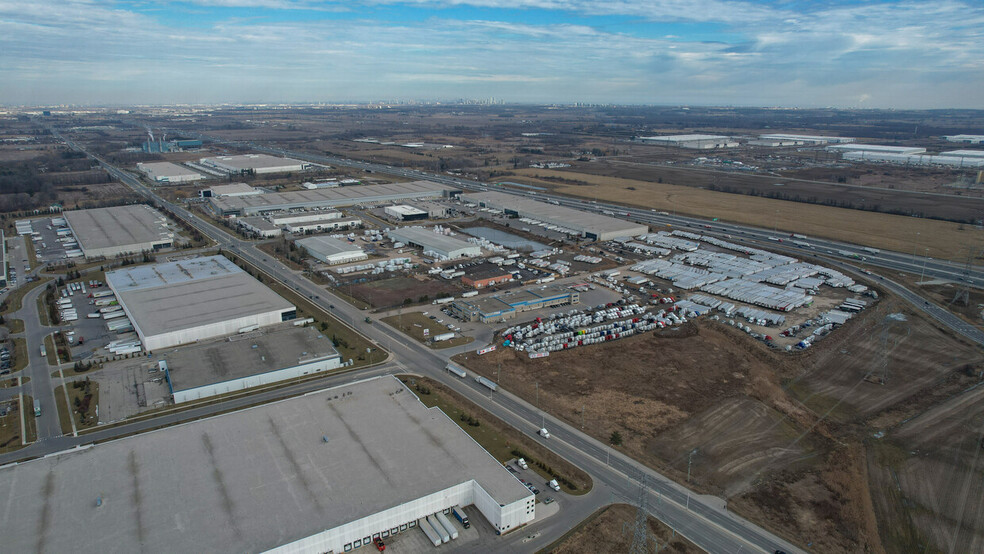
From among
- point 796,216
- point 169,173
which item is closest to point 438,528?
point 796,216

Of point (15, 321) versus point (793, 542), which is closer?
point (793, 542)

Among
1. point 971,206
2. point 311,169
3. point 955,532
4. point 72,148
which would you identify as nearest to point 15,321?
point 955,532

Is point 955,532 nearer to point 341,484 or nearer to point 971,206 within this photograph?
point 341,484

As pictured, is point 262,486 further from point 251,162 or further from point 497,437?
point 251,162

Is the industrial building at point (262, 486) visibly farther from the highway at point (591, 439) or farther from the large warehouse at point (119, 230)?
the large warehouse at point (119, 230)

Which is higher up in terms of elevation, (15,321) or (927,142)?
(927,142)

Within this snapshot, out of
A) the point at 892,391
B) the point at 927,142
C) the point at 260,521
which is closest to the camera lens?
the point at 260,521
